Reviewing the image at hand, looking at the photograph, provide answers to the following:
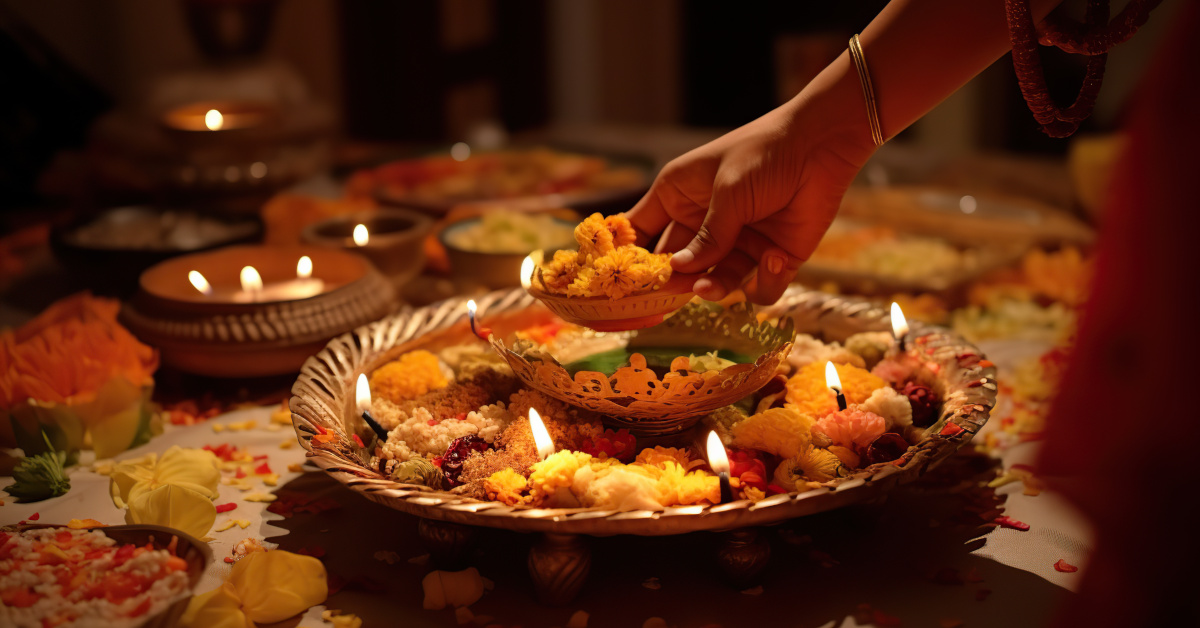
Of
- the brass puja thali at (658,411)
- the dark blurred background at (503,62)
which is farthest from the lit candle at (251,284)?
the dark blurred background at (503,62)

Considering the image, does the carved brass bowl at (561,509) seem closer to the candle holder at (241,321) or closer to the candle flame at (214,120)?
the candle holder at (241,321)

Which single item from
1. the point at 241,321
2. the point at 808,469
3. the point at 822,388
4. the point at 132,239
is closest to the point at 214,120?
the point at 132,239

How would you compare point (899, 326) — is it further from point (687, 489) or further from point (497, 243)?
point (497, 243)

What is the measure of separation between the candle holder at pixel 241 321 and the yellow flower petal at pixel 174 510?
40 centimetres

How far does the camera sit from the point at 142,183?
2512 millimetres

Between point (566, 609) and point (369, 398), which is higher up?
point (369, 398)

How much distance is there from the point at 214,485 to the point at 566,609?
583 millimetres

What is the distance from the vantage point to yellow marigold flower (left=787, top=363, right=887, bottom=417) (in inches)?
49.0

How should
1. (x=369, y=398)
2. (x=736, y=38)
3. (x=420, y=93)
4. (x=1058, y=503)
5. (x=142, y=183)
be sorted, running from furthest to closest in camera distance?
1. (x=736, y=38)
2. (x=420, y=93)
3. (x=142, y=183)
4. (x=369, y=398)
5. (x=1058, y=503)

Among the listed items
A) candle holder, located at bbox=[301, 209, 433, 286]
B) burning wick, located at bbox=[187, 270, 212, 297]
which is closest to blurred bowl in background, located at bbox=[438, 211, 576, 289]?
candle holder, located at bbox=[301, 209, 433, 286]

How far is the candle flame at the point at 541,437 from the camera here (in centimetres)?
108

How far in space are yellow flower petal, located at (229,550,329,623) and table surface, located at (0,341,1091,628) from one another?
2 cm

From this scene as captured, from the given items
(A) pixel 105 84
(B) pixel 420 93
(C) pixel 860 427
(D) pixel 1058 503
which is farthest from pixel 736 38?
(D) pixel 1058 503

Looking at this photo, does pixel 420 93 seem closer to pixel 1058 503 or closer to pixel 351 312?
pixel 351 312
